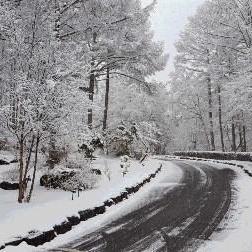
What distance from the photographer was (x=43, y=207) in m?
9.67

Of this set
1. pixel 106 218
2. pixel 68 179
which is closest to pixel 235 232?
pixel 106 218

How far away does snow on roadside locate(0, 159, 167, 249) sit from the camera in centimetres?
777

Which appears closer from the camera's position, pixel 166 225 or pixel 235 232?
pixel 235 232

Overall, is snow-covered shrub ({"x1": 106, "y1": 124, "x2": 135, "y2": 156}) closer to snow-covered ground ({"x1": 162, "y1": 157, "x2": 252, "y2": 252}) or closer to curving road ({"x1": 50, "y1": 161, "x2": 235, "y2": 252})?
curving road ({"x1": 50, "y1": 161, "x2": 235, "y2": 252})

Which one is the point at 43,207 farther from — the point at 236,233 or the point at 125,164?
the point at 125,164

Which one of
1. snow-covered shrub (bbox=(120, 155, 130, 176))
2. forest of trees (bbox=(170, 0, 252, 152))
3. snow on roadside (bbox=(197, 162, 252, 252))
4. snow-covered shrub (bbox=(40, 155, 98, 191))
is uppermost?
forest of trees (bbox=(170, 0, 252, 152))

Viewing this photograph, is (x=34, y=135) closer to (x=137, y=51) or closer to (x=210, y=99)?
(x=137, y=51)

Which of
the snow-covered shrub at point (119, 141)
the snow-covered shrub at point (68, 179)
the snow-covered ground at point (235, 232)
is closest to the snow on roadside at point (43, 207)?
the snow-covered shrub at point (68, 179)

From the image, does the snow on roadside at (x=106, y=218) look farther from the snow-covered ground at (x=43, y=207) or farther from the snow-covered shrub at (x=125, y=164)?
the snow-covered shrub at (x=125, y=164)

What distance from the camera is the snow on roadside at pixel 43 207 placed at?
7766mm

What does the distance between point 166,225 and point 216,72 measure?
72.3ft

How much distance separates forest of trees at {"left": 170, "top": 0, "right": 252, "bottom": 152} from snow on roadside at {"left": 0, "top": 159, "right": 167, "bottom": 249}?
1198cm

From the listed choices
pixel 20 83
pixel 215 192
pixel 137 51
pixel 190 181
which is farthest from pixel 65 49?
pixel 137 51

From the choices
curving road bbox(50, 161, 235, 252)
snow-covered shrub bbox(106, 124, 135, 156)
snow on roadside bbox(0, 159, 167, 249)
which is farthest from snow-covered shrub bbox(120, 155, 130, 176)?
snow-covered shrub bbox(106, 124, 135, 156)
